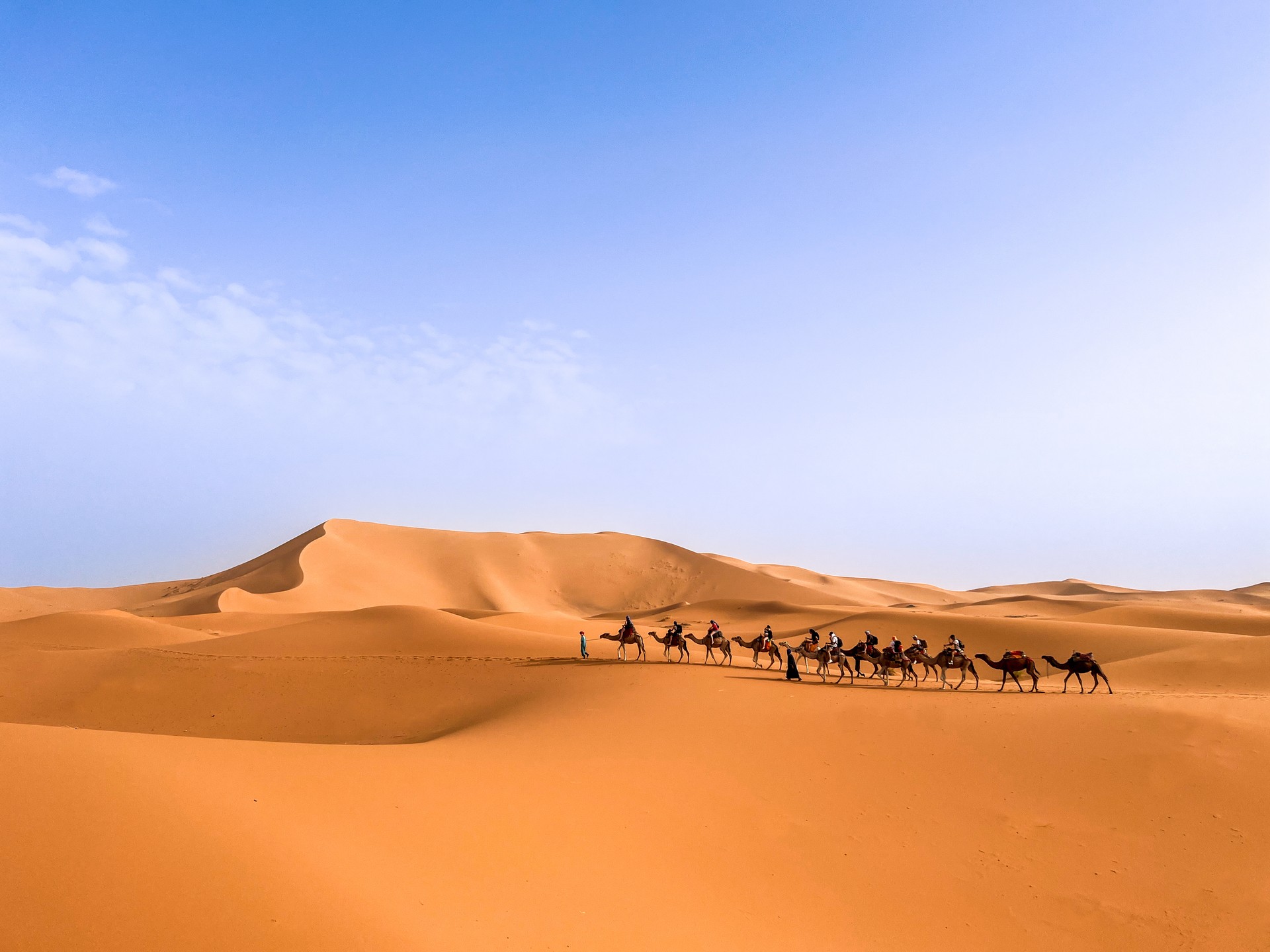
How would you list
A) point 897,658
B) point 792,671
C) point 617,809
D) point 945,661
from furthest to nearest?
point 792,671 → point 897,658 → point 945,661 → point 617,809

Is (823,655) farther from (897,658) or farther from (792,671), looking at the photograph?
(897,658)

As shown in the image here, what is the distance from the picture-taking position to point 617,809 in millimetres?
9938

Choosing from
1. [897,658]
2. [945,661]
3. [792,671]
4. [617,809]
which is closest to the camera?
[617,809]

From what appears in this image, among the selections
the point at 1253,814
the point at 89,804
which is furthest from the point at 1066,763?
the point at 89,804

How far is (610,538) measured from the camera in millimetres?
83000

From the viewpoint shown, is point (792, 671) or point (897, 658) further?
point (792, 671)

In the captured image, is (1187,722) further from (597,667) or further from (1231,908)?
(597,667)

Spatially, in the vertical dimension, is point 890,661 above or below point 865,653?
below

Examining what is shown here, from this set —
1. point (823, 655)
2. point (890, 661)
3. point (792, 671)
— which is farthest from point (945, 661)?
point (792, 671)

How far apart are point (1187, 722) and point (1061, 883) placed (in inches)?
254

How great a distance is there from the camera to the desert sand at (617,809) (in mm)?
5957

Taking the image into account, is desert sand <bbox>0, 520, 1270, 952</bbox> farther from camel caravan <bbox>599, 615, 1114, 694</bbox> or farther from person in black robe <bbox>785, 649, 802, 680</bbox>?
camel caravan <bbox>599, 615, 1114, 694</bbox>

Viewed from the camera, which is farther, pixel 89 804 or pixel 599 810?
pixel 599 810

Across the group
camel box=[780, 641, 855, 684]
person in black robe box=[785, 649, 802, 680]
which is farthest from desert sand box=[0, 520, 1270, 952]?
camel box=[780, 641, 855, 684]
